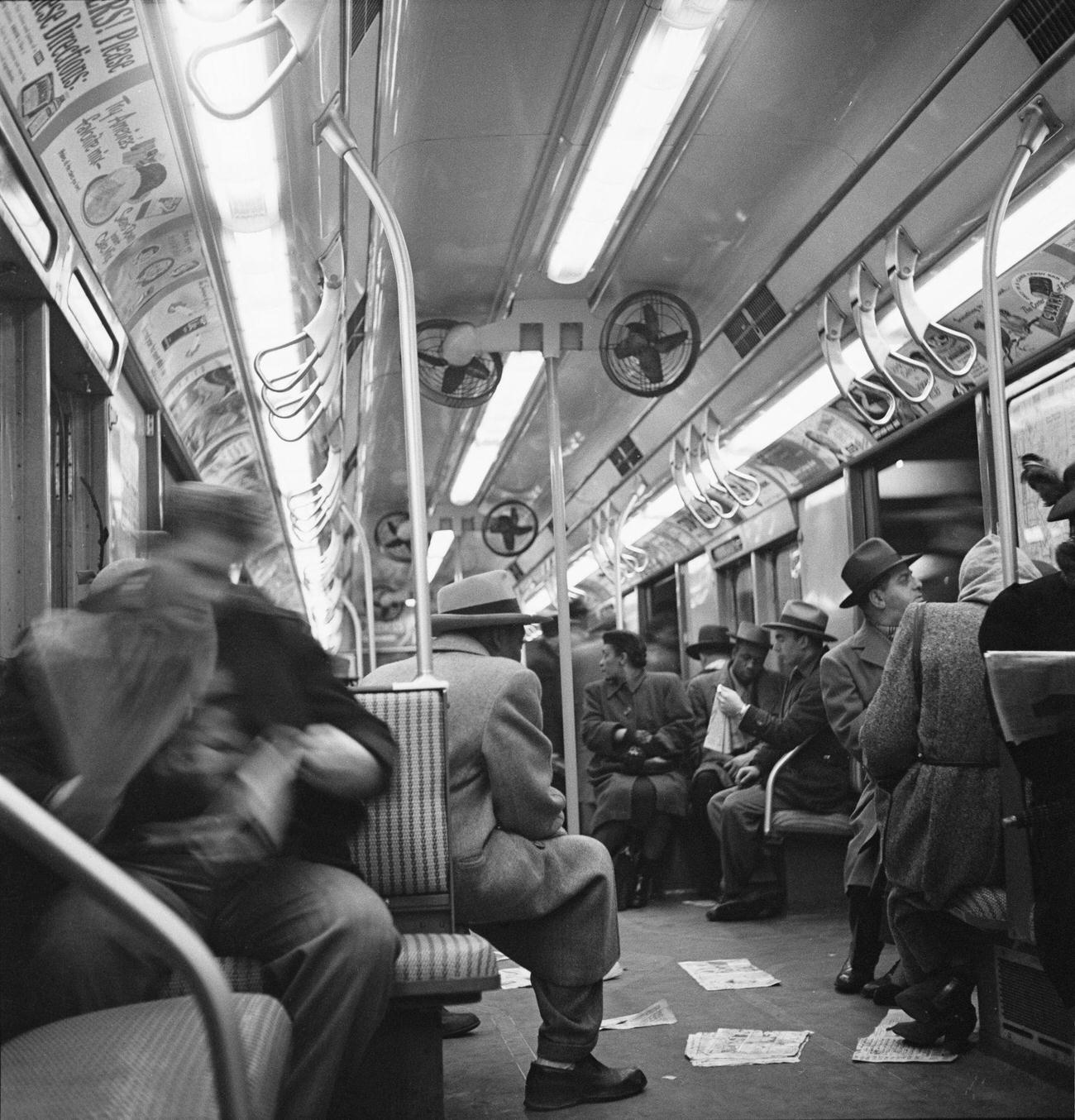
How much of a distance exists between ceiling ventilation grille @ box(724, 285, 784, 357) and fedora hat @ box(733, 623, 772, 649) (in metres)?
1.79

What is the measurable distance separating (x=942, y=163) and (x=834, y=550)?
3584 mm

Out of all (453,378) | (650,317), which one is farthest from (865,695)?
(453,378)

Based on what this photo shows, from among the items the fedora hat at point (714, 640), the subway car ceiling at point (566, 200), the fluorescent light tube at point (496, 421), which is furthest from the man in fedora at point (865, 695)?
the fedora hat at point (714, 640)

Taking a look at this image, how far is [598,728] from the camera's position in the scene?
9031 millimetres

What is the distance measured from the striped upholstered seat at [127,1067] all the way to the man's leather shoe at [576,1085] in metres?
1.82

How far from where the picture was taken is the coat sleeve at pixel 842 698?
18.7 feet

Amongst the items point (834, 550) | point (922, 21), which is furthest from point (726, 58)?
point (834, 550)

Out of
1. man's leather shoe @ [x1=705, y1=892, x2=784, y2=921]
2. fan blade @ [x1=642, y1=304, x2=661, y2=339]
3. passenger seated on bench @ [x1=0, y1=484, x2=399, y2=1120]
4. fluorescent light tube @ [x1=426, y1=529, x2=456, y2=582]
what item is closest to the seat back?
passenger seated on bench @ [x1=0, y1=484, x2=399, y2=1120]

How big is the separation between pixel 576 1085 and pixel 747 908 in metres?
4.11

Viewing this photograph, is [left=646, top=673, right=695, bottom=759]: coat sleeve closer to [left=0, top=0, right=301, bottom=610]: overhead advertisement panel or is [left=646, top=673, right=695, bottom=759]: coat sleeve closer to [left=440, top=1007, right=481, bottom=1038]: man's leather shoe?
[left=0, top=0, right=301, bottom=610]: overhead advertisement panel

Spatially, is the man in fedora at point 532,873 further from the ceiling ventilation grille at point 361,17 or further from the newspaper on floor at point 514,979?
the ceiling ventilation grille at point 361,17

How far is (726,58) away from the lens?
614 cm

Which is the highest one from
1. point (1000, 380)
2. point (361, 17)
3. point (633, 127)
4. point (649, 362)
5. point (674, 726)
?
point (361, 17)

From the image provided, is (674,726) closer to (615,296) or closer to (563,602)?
(563,602)
